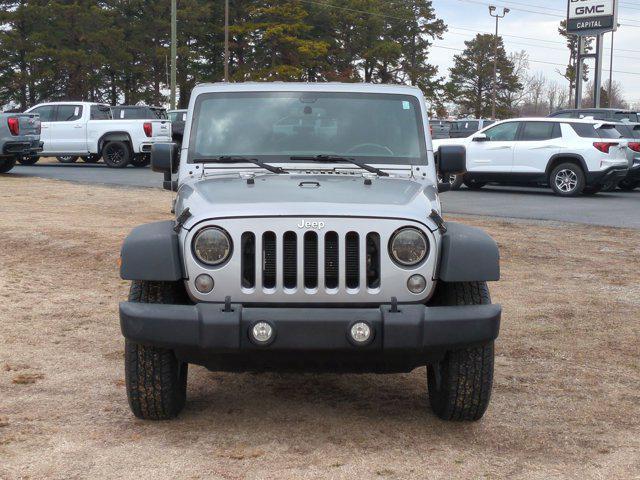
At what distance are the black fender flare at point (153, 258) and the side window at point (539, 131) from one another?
52.9 ft

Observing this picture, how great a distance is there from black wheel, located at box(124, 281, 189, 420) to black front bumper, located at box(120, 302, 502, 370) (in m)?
0.26

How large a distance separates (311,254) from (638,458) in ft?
5.89

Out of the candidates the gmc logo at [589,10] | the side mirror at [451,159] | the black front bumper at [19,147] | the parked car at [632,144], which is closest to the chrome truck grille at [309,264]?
the side mirror at [451,159]

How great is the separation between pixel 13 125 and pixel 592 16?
23.2 metres

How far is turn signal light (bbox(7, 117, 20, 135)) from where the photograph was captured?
71.5 feet

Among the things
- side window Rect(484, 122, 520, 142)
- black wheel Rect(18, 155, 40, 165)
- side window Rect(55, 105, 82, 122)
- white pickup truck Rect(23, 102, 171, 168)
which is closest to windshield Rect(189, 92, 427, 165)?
side window Rect(484, 122, 520, 142)

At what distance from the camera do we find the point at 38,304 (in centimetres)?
775

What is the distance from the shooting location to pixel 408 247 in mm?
4391

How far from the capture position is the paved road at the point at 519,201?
51.5 ft

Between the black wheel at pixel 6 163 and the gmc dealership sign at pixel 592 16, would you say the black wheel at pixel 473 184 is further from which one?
the gmc dealership sign at pixel 592 16

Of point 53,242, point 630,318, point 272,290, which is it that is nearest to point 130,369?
point 272,290

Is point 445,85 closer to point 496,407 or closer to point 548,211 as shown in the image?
point 548,211

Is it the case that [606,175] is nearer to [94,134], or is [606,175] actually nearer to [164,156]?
[94,134]

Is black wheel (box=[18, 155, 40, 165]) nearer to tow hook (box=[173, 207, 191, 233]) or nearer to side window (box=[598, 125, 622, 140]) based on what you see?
side window (box=[598, 125, 622, 140])
